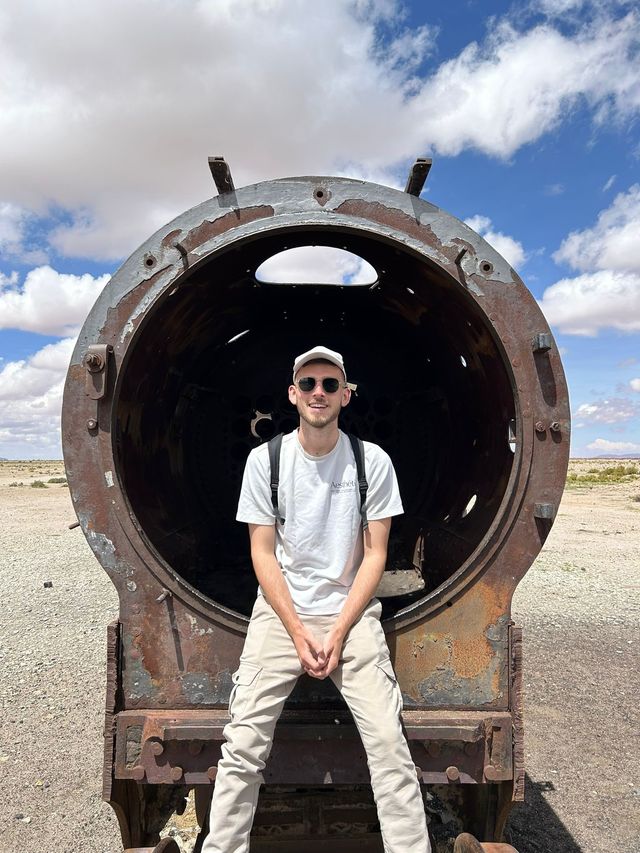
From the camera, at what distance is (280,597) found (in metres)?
2.26

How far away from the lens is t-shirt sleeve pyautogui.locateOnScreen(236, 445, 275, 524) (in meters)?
2.37

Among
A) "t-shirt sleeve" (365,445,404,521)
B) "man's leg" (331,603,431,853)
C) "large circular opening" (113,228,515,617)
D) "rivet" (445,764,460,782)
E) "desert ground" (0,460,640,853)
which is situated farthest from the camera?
"desert ground" (0,460,640,853)

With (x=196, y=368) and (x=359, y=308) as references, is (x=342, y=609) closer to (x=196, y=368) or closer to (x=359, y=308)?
(x=196, y=368)

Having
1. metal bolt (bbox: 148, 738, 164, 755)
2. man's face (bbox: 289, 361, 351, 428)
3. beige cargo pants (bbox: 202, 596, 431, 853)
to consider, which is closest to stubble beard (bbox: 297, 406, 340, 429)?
man's face (bbox: 289, 361, 351, 428)

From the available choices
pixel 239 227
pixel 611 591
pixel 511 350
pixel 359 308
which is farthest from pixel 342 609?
pixel 611 591

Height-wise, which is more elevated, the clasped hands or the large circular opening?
the large circular opening

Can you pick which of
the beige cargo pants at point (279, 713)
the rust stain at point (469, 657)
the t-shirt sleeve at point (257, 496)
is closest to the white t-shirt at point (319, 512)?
the t-shirt sleeve at point (257, 496)

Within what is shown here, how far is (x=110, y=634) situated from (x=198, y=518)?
174 cm

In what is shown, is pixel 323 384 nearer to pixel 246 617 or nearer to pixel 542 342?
pixel 542 342

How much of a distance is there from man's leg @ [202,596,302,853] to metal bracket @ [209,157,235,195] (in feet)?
5.08

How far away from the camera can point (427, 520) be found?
406cm

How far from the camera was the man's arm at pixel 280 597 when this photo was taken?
2.18m

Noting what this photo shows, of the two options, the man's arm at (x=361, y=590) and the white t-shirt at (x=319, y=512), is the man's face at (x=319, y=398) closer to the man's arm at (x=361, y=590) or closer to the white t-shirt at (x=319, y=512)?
the white t-shirt at (x=319, y=512)

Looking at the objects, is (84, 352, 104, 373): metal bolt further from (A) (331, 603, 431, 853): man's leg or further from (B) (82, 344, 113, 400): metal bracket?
(A) (331, 603, 431, 853): man's leg
